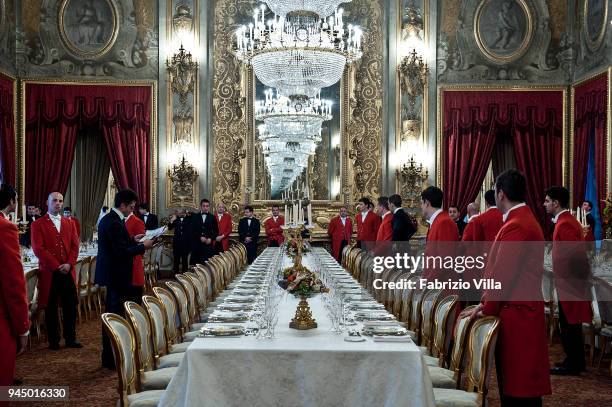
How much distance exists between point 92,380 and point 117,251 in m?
1.24

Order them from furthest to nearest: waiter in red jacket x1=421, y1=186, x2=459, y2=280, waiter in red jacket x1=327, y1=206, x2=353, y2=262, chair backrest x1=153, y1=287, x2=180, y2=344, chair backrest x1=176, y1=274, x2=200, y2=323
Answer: waiter in red jacket x1=327, y1=206, x2=353, y2=262
waiter in red jacket x1=421, y1=186, x2=459, y2=280
chair backrest x1=176, y1=274, x2=200, y2=323
chair backrest x1=153, y1=287, x2=180, y2=344

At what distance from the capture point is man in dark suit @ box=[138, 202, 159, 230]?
14211 mm

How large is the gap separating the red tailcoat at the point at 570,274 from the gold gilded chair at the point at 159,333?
3672 mm

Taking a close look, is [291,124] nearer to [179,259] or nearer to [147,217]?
[147,217]

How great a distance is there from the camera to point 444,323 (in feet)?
17.3

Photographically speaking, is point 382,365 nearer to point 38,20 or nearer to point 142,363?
point 142,363

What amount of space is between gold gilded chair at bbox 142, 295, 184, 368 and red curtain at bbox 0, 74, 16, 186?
31.9 feet

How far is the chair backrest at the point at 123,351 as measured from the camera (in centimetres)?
427

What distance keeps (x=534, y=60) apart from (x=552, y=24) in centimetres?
80

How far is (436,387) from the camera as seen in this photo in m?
4.81

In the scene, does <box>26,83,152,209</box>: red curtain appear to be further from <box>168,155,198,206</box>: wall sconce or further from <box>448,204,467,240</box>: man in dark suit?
<box>448,204,467,240</box>: man in dark suit

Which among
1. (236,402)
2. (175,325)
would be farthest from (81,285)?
(236,402)

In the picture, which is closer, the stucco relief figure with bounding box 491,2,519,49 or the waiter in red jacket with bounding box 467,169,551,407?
the waiter in red jacket with bounding box 467,169,551,407

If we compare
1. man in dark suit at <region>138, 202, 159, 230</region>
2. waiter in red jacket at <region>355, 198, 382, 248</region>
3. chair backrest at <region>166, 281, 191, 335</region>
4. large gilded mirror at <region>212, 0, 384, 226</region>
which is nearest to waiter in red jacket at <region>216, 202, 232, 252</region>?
large gilded mirror at <region>212, 0, 384, 226</region>
